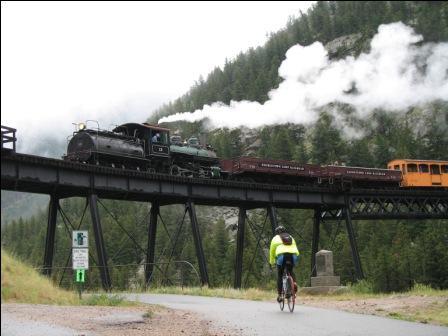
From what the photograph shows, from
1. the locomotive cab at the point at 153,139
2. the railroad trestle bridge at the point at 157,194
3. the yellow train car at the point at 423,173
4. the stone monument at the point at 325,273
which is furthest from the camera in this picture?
the yellow train car at the point at 423,173

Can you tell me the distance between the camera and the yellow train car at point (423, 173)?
140 ft

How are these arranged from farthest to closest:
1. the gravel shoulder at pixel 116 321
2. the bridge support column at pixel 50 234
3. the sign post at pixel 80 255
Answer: the bridge support column at pixel 50 234 < the sign post at pixel 80 255 < the gravel shoulder at pixel 116 321

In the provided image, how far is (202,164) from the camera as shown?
34.2m

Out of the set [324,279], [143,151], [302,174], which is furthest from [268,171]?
[324,279]

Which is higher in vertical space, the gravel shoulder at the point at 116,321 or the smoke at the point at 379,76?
the smoke at the point at 379,76

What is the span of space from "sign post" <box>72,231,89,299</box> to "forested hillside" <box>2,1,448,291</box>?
40588mm

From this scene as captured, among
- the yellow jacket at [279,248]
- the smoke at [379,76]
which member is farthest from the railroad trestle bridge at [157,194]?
the smoke at [379,76]

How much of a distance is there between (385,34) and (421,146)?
53199mm

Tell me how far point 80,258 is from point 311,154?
104 meters

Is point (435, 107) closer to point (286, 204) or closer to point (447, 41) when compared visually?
point (447, 41)

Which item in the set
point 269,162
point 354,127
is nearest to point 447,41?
point 354,127

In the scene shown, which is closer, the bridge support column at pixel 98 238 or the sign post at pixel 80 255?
the sign post at pixel 80 255

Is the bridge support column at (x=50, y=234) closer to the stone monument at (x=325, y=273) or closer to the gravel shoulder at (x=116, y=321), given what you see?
the stone monument at (x=325, y=273)

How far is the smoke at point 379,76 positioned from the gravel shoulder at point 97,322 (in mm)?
92998
